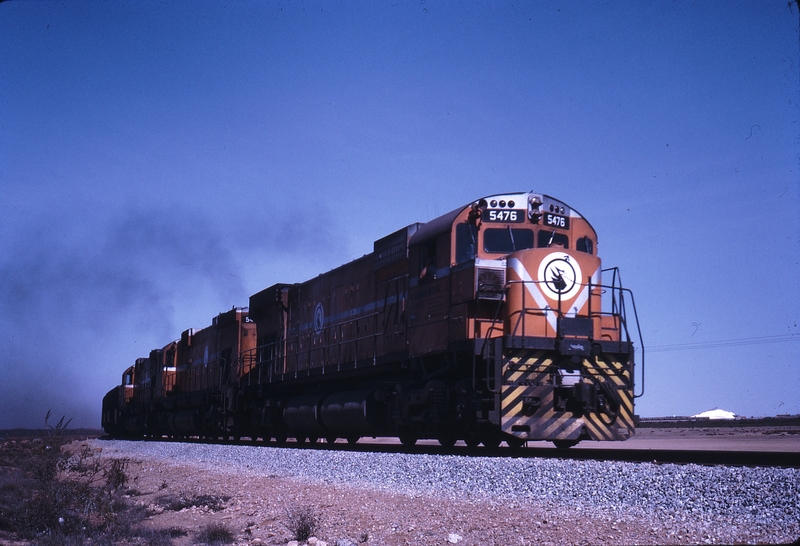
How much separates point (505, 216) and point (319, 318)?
7934 mm

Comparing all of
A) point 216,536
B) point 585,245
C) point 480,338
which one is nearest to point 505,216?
point 585,245

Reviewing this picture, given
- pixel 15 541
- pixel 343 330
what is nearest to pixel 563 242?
pixel 343 330

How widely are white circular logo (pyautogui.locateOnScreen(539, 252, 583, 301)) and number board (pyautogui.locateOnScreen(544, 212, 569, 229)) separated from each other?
2.78ft

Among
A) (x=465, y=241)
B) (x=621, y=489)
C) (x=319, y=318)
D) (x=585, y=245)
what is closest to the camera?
(x=621, y=489)

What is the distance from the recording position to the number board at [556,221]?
12.7 m

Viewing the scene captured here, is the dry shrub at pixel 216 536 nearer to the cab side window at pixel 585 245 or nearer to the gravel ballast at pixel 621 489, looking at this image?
the gravel ballast at pixel 621 489

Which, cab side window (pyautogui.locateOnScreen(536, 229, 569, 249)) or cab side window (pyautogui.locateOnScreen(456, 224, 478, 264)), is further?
cab side window (pyautogui.locateOnScreen(536, 229, 569, 249))

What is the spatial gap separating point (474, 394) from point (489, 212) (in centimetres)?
306

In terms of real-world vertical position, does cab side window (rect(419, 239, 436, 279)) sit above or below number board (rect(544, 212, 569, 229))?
below

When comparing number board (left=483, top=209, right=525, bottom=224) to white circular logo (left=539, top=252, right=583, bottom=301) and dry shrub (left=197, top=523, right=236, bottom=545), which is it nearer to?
white circular logo (left=539, top=252, right=583, bottom=301)

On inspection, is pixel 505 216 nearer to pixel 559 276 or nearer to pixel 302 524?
pixel 559 276

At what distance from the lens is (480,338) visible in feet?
37.9

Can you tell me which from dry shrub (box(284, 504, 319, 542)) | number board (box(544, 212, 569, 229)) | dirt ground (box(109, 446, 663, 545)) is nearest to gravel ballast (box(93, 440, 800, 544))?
dirt ground (box(109, 446, 663, 545))

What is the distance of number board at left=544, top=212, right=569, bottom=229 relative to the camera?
1270 cm
